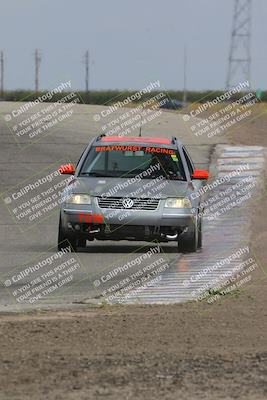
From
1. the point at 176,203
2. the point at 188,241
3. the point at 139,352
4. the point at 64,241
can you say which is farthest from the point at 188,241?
the point at 139,352

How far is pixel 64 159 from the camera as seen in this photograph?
3538cm

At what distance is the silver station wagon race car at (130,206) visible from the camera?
16766 mm

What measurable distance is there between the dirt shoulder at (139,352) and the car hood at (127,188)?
208 inches

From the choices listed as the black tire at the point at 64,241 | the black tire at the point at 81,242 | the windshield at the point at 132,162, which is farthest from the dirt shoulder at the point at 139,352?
the black tire at the point at 81,242

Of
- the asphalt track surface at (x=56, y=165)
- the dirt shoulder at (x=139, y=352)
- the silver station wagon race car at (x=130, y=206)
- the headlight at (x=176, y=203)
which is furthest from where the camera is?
the headlight at (x=176, y=203)

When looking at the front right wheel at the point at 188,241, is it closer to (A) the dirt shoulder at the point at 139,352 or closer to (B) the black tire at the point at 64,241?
(B) the black tire at the point at 64,241

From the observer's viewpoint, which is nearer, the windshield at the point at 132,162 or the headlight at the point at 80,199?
the headlight at the point at 80,199

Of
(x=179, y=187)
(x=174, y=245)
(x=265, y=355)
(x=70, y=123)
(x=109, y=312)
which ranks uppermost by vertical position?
(x=265, y=355)

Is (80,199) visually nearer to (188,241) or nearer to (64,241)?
(64,241)

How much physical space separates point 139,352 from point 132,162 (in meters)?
9.35

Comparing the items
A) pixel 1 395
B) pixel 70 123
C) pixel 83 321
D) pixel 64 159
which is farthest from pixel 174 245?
pixel 70 123

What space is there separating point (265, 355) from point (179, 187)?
9.07 metres

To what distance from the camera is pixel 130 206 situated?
1678cm

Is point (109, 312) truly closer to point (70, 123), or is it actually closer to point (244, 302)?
point (244, 302)
